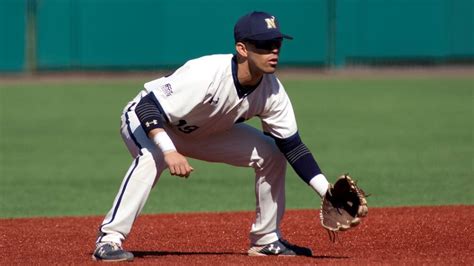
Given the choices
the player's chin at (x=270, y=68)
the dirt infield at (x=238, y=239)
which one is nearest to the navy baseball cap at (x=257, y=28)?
the player's chin at (x=270, y=68)

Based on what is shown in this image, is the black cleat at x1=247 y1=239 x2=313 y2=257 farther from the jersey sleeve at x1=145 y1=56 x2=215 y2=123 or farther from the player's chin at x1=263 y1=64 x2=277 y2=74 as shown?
the player's chin at x1=263 y1=64 x2=277 y2=74

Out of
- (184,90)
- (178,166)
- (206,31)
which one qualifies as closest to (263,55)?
(184,90)

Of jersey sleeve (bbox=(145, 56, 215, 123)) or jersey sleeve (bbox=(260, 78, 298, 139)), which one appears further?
jersey sleeve (bbox=(260, 78, 298, 139))

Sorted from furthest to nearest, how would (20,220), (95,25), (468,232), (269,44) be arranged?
(95,25), (20,220), (468,232), (269,44)

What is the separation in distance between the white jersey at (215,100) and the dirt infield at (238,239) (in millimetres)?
762

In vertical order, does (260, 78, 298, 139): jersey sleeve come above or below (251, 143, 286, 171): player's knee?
above

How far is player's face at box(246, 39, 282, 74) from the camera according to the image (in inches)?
233

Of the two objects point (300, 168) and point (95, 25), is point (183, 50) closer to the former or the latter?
point (95, 25)

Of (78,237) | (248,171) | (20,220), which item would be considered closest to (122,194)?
(78,237)

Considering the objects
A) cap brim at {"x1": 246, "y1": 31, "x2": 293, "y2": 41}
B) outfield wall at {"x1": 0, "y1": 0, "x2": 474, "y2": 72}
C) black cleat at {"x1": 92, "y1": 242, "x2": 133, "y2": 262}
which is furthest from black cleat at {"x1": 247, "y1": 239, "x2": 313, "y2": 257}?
outfield wall at {"x1": 0, "y1": 0, "x2": 474, "y2": 72}

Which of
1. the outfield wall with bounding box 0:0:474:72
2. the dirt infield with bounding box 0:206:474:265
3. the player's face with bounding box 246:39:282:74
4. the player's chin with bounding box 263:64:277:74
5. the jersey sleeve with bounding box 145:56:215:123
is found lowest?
the outfield wall with bounding box 0:0:474:72

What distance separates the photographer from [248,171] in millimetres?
11898

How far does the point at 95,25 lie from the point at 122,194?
19340 millimetres

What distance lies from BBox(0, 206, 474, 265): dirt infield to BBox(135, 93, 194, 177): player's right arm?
0.65 m
